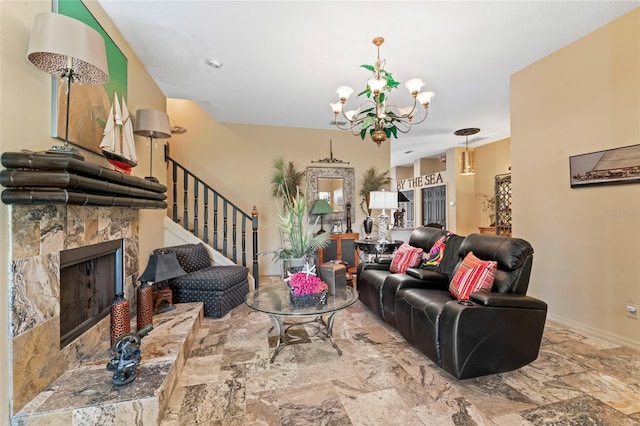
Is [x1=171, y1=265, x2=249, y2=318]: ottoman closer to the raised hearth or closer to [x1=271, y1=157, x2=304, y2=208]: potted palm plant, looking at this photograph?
the raised hearth

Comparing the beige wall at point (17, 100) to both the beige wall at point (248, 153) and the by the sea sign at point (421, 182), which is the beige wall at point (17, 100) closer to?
the beige wall at point (248, 153)

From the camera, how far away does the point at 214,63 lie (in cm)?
330

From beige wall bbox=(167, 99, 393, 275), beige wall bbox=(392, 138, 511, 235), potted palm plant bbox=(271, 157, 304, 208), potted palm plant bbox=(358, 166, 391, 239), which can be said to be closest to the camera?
beige wall bbox=(167, 99, 393, 275)

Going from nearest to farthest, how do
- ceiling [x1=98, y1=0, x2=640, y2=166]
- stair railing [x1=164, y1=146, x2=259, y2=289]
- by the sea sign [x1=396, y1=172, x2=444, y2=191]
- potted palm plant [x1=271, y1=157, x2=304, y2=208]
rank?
ceiling [x1=98, y1=0, x2=640, y2=166] → stair railing [x1=164, y1=146, x2=259, y2=289] → potted palm plant [x1=271, y1=157, x2=304, y2=208] → by the sea sign [x1=396, y1=172, x2=444, y2=191]

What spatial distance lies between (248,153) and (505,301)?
15.6 ft

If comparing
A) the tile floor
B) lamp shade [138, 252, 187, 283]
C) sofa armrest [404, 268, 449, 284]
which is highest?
lamp shade [138, 252, 187, 283]

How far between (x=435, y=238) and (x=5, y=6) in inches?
151

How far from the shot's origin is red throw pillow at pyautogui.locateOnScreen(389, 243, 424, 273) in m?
3.35

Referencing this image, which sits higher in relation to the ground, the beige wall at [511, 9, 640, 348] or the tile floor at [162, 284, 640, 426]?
the beige wall at [511, 9, 640, 348]

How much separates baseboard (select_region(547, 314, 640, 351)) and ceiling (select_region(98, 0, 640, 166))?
9.57ft

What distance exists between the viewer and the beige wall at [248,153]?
524cm

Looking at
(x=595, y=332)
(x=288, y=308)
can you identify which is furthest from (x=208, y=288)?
(x=595, y=332)

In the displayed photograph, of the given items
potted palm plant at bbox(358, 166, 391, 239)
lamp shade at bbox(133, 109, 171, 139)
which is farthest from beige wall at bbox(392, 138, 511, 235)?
lamp shade at bbox(133, 109, 171, 139)

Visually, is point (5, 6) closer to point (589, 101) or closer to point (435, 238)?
point (435, 238)
